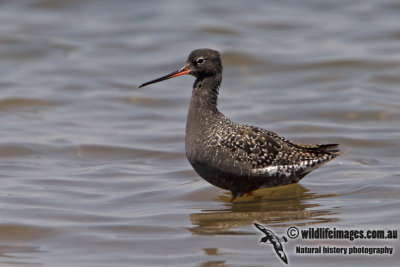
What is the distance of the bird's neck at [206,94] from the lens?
33.6 feet

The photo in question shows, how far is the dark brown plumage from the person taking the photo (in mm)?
9734

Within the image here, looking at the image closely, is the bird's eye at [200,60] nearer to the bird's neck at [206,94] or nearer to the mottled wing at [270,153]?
the bird's neck at [206,94]

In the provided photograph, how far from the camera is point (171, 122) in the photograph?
541 inches

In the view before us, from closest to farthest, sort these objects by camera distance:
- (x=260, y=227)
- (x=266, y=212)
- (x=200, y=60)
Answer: (x=260, y=227) → (x=266, y=212) → (x=200, y=60)

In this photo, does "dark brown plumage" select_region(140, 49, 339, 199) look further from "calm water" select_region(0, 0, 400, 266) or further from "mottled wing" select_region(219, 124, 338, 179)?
"calm water" select_region(0, 0, 400, 266)

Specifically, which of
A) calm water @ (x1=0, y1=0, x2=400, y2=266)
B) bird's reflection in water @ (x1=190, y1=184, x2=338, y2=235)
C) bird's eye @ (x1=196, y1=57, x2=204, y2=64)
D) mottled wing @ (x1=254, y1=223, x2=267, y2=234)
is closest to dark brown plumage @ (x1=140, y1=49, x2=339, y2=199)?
bird's eye @ (x1=196, y1=57, x2=204, y2=64)

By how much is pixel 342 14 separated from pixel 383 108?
22.4 feet

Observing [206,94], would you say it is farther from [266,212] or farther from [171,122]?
[171,122]

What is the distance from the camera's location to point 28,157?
459 inches

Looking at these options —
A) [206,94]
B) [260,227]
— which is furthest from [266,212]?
[206,94]

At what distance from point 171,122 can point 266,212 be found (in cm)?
480

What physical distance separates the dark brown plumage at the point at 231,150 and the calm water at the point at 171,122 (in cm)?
34

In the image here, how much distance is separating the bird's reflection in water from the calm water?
0.04m

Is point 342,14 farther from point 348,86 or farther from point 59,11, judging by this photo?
point 59,11
